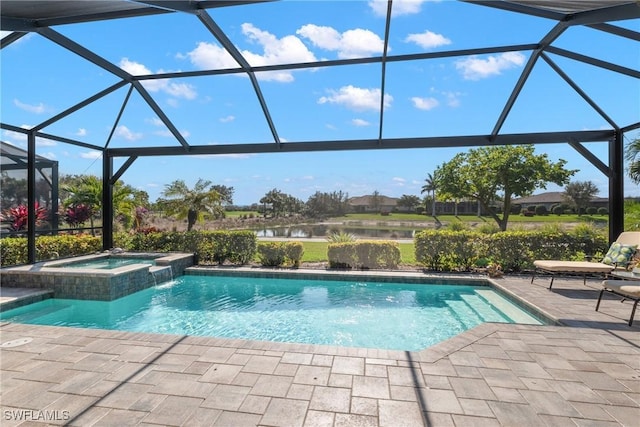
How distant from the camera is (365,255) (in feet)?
30.1

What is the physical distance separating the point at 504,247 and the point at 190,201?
10.1 meters

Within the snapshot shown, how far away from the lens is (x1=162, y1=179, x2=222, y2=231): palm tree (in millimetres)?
11703

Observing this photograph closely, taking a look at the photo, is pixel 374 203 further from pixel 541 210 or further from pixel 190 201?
pixel 190 201

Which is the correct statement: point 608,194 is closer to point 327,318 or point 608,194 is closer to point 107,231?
point 327,318

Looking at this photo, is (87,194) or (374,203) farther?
(374,203)

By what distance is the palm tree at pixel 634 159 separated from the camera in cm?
725

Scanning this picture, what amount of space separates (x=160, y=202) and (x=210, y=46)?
7.39 meters

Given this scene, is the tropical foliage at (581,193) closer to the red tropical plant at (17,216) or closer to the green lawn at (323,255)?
the green lawn at (323,255)

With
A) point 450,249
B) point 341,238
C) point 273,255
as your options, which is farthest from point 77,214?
point 450,249

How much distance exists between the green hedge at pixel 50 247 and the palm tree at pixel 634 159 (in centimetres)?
1434

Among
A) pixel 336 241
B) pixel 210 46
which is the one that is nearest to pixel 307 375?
pixel 210 46

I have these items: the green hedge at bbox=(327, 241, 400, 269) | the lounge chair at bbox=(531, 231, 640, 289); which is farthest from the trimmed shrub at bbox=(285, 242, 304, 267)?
the lounge chair at bbox=(531, 231, 640, 289)

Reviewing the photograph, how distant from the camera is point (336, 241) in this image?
941 centimetres

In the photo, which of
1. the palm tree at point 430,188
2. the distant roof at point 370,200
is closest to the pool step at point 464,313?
the palm tree at point 430,188
